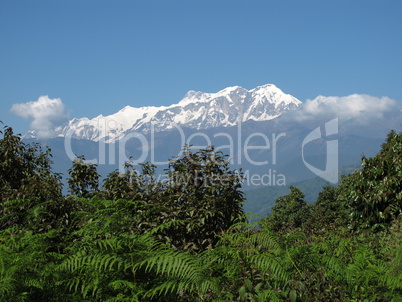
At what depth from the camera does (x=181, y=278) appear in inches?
103

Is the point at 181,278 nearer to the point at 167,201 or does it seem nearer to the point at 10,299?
the point at 10,299

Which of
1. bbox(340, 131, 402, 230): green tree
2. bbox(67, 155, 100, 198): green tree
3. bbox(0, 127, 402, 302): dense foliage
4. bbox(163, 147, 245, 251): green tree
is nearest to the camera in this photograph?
bbox(0, 127, 402, 302): dense foliage

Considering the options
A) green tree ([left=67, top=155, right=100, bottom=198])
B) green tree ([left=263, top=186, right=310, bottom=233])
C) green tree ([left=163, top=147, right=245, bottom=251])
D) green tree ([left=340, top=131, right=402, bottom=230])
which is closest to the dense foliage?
green tree ([left=163, top=147, right=245, bottom=251])

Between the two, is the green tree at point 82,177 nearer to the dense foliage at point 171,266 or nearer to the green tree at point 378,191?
the dense foliage at point 171,266

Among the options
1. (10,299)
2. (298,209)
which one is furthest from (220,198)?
(298,209)

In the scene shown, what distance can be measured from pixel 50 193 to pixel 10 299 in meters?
4.84

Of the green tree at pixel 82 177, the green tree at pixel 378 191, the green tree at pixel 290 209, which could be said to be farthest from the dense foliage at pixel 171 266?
the green tree at pixel 290 209

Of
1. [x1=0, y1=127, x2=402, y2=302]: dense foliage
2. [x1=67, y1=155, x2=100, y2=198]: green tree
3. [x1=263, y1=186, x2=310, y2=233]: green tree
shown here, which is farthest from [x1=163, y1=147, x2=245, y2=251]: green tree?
[x1=263, y1=186, x2=310, y2=233]: green tree

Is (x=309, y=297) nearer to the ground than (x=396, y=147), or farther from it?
nearer to the ground

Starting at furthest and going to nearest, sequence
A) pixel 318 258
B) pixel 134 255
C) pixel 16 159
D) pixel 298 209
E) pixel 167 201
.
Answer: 1. pixel 298 209
2. pixel 16 159
3. pixel 167 201
4. pixel 318 258
5. pixel 134 255

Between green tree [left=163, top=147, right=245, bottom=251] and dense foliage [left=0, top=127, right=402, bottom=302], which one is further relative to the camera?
green tree [left=163, top=147, right=245, bottom=251]

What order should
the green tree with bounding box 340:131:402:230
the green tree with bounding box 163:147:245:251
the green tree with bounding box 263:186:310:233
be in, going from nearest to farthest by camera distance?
the green tree with bounding box 163:147:245:251 → the green tree with bounding box 340:131:402:230 → the green tree with bounding box 263:186:310:233

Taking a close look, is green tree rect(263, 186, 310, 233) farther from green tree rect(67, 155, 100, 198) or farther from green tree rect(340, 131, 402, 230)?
green tree rect(340, 131, 402, 230)

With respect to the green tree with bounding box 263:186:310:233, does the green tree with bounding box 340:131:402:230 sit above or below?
above
